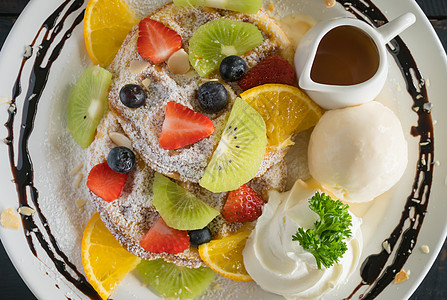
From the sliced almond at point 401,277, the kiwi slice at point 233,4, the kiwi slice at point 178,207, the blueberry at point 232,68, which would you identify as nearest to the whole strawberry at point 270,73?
the blueberry at point 232,68

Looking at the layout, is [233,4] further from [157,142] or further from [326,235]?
[326,235]

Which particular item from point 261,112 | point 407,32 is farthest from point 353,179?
point 407,32

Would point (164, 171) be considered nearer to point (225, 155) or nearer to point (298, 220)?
point (225, 155)

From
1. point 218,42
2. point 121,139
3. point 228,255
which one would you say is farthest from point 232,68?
point 228,255

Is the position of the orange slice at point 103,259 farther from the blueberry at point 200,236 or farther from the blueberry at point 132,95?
the blueberry at point 132,95

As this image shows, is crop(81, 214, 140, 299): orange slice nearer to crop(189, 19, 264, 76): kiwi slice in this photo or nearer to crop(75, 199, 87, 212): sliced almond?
crop(75, 199, 87, 212): sliced almond

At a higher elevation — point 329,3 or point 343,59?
point 329,3
